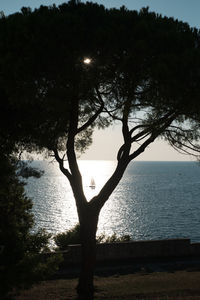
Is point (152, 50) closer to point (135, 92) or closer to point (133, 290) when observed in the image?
point (135, 92)

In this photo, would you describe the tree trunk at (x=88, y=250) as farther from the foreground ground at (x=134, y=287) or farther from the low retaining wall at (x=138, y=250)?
the low retaining wall at (x=138, y=250)

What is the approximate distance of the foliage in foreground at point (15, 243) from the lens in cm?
764

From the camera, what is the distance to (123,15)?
9.90 metres

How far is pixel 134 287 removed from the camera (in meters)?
10.9

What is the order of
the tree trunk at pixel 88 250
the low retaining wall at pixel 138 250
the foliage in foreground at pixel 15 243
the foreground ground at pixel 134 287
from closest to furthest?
the foliage in foreground at pixel 15 243, the foreground ground at pixel 134 287, the tree trunk at pixel 88 250, the low retaining wall at pixel 138 250

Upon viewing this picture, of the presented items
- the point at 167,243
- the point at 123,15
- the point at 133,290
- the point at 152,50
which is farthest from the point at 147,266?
the point at 123,15

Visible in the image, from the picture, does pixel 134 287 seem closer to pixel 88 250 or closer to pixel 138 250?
pixel 88 250

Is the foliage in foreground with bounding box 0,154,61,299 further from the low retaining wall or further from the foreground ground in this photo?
the low retaining wall

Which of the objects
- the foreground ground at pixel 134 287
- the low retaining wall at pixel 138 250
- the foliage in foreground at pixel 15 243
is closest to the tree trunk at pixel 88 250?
the foreground ground at pixel 134 287

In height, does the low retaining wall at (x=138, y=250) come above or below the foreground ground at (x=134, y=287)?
above

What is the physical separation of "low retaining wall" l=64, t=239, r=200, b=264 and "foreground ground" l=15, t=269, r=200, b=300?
2018 mm

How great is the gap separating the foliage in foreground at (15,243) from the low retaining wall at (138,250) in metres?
4.71

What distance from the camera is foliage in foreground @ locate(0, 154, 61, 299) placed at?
764 cm

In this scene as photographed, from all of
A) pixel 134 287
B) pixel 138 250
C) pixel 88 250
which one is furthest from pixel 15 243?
pixel 138 250
